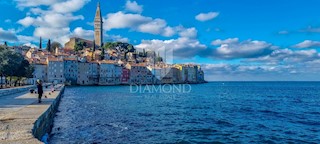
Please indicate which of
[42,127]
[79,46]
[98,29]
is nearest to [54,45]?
[79,46]

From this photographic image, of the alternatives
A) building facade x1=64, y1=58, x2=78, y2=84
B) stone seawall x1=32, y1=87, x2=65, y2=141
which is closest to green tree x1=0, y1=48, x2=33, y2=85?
stone seawall x1=32, y1=87, x2=65, y2=141

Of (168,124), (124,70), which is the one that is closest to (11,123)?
(168,124)

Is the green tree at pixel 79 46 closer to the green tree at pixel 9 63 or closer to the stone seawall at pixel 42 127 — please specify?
the green tree at pixel 9 63

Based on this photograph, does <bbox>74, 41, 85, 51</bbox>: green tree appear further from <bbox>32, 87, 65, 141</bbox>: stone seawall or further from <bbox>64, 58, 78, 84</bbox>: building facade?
Answer: <bbox>32, 87, 65, 141</bbox>: stone seawall

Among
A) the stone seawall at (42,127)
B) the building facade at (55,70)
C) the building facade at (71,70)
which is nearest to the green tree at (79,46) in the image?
the building facade at (71,70)

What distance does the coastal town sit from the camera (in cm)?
10781

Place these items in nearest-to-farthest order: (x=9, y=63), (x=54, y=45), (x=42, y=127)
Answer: (x=42, y=127)
(x=9, y=63)
(x=54, y=45)

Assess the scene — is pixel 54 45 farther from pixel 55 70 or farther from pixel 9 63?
pixel 9 63

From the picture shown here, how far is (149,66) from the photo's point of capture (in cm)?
15138

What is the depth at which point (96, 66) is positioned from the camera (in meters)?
124

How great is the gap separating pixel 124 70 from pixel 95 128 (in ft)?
390

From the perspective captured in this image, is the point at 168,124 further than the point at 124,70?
No

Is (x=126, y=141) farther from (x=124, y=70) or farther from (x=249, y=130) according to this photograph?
(x=124, y=70)

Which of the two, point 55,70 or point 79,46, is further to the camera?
point 79,46
